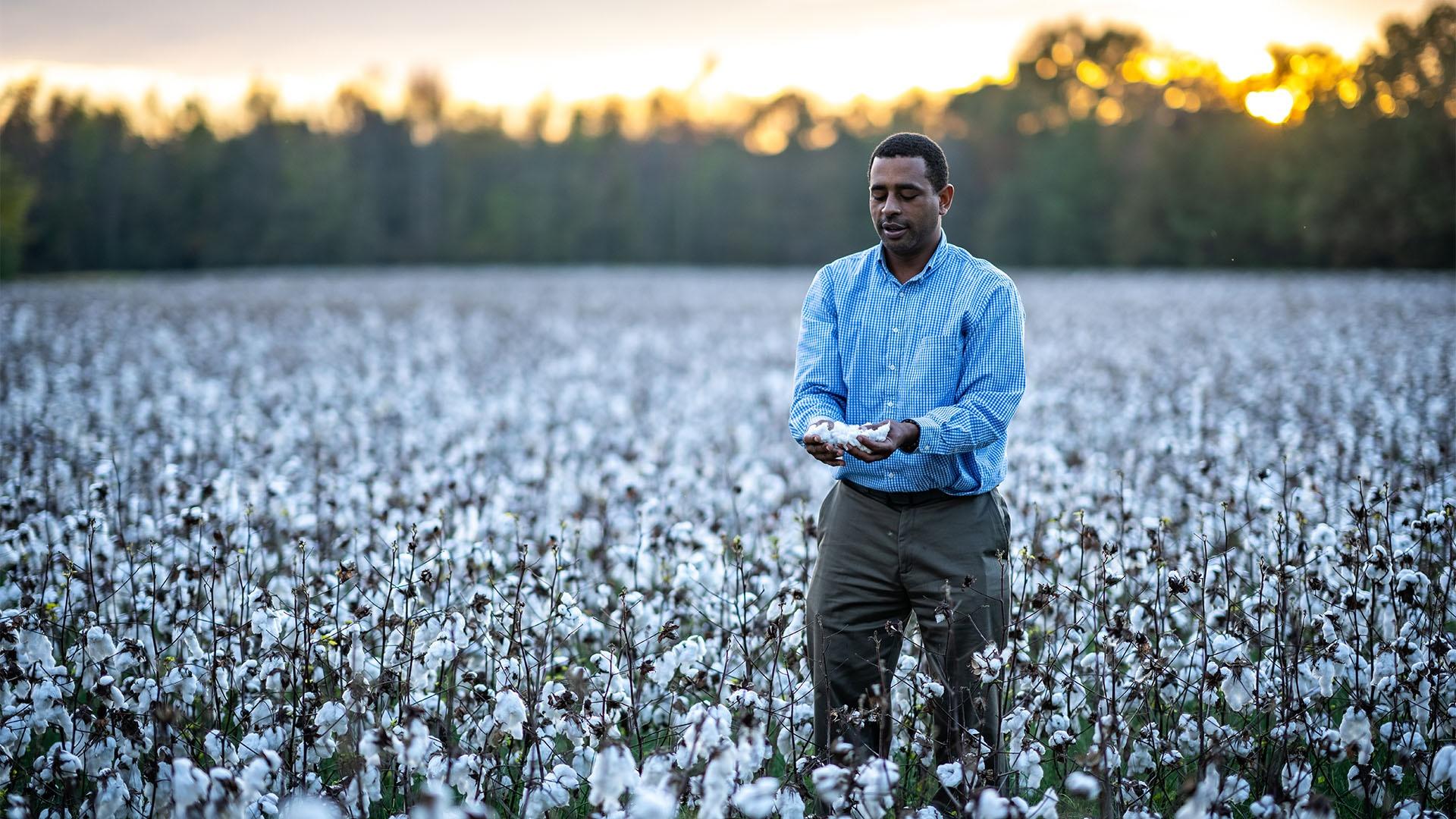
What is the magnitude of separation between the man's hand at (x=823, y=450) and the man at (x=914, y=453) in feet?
0.05

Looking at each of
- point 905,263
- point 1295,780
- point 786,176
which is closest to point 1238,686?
point 1295,780

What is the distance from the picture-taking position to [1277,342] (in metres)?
19.6

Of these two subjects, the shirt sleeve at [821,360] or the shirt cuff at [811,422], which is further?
the shirt sleeve at [821,360]

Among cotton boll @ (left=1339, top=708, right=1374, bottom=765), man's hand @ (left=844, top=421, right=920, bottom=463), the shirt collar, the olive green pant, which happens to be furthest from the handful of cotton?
cotton boll @ (left=1339, top=708, right=1374, bottom=765)

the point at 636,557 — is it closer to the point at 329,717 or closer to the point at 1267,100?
the point at 329,717

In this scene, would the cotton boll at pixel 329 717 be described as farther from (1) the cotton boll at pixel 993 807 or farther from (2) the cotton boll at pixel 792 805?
(1) the cotton boll at pixel 993 807

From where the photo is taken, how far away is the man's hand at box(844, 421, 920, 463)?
3340mm

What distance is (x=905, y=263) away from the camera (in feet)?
12.5

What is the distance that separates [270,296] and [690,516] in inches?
1294

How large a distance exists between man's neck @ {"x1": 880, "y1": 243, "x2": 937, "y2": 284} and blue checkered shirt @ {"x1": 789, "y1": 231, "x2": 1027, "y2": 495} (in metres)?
0.02

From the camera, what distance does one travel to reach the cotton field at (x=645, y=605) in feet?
11.9

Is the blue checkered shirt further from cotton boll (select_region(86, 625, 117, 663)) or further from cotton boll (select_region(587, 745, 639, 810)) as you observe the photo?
cotton boll (select_region(86, 625, 117, 663))

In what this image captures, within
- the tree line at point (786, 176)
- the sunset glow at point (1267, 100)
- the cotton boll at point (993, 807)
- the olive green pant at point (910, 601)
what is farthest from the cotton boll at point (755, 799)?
the tree line at point (786, 176)

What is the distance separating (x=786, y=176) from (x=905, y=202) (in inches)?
3225
